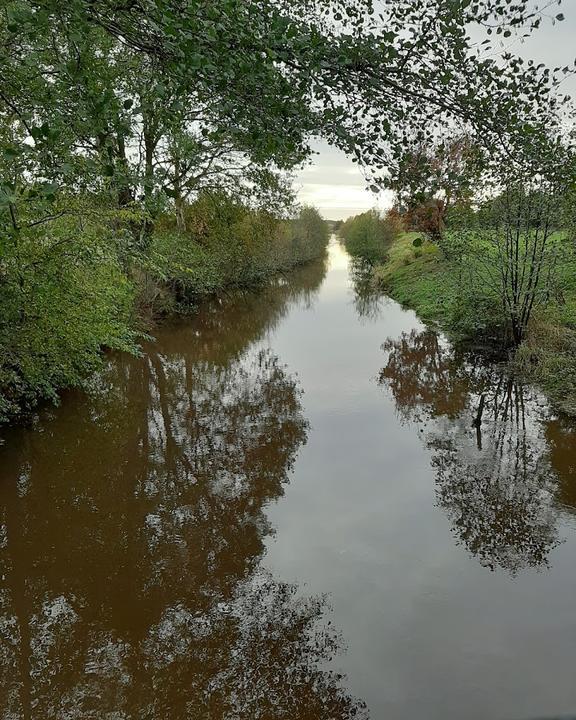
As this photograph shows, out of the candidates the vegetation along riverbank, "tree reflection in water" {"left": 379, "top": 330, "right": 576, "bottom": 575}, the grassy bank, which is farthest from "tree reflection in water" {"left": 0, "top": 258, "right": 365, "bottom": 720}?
the vegetation along riverbank

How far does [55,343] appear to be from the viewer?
31.6 feet

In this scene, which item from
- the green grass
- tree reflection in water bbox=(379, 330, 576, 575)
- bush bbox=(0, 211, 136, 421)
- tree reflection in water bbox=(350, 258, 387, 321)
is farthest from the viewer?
tree reflection in water bbox=(350, 258, 387, 321)

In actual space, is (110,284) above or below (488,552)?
above

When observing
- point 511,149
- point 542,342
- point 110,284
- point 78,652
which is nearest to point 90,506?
point 78,652

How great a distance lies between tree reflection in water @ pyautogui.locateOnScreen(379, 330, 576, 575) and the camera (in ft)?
23.4

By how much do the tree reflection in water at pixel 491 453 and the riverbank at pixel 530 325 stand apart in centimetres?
51

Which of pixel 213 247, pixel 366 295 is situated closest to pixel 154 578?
pixel 213 247

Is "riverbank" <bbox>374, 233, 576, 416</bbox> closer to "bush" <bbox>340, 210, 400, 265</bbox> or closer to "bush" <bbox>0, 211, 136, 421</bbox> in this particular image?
"bush" <bbox>0, 211, 136, 421</bbox>

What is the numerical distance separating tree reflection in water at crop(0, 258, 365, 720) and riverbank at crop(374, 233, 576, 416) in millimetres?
4904

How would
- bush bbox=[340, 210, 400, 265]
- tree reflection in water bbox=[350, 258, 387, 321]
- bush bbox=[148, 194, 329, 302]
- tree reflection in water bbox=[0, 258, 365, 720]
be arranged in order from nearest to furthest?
tree reflection in water bbox=[0, 258, 365, 720] → bush bbox=[148, 194, 329, 302] → tree reflection in water bbox=[350, 258, 387, 321] → bush bbox=[340, 210, 400, 265]

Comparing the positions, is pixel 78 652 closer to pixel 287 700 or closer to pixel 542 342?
pixel 287 700

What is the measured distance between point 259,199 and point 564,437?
1508 centimetres

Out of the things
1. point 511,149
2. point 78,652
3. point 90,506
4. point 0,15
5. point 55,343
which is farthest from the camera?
point 55,343

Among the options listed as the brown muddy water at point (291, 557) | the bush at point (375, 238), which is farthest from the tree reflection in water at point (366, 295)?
the brown muddy water at point (291, 557)
